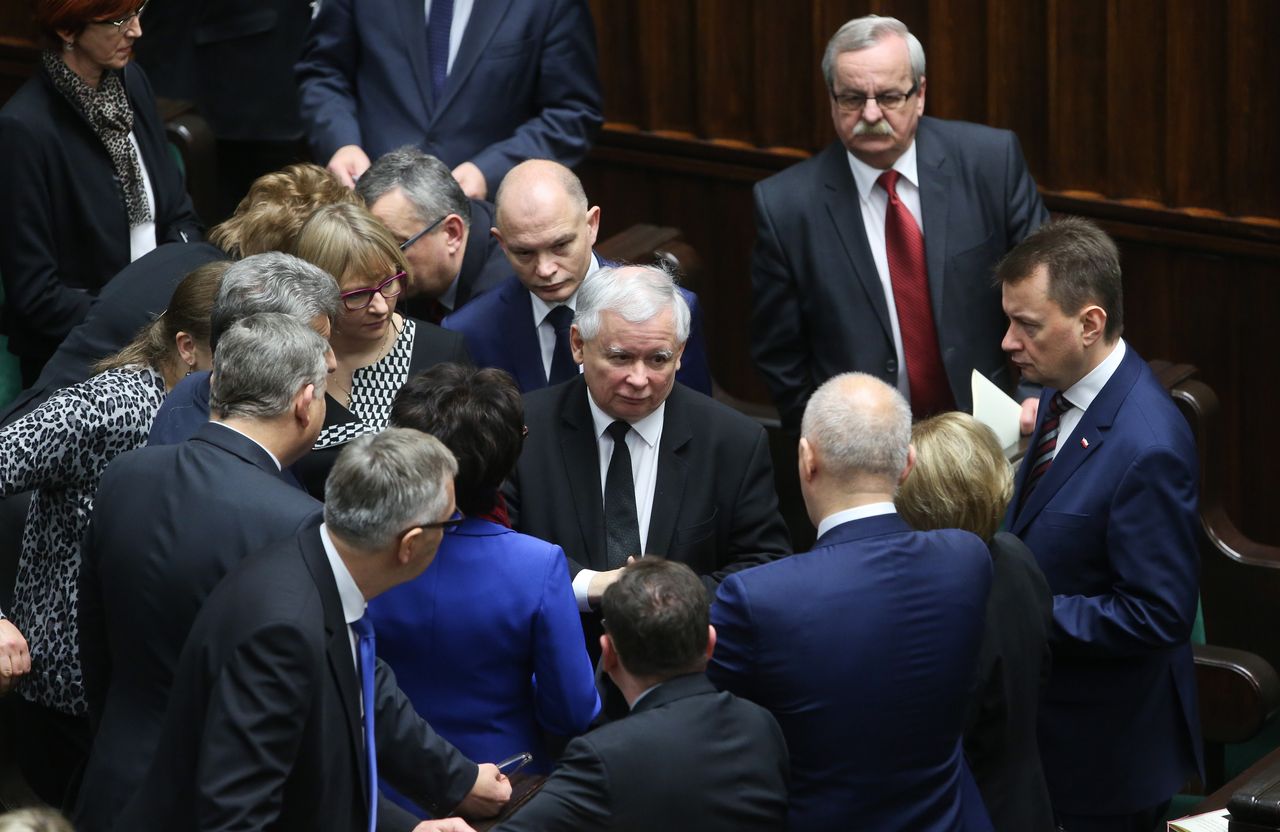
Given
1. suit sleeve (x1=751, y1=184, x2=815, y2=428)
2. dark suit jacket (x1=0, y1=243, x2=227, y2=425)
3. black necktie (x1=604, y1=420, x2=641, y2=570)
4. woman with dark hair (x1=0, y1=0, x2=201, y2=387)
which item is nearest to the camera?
black necktie (x1=604, y1=420, x2=641, y2=570)

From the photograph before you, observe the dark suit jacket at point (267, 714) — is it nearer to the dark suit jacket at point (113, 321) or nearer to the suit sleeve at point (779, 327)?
the dark suit jacket at point (113, 321)

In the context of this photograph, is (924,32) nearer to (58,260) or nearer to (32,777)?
(58,260)

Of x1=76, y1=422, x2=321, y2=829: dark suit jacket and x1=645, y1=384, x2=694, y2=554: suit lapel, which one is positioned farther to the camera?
x1=645, y1=384, x2=694, y2=554: suit lapel

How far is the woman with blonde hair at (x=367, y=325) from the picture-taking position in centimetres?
371

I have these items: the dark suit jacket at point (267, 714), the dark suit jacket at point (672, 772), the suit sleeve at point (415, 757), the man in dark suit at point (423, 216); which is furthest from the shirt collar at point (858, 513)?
the man in dark suit at point (423, 216)

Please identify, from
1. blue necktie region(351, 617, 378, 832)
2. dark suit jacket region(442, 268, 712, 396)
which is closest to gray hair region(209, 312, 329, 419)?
blue necktie region(351, 617, 378, 832)

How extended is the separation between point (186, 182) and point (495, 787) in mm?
3067

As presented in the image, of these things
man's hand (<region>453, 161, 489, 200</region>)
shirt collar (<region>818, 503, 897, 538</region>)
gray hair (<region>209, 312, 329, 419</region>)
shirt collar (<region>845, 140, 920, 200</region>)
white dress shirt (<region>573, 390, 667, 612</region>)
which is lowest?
white dress shirt (<region>573, 390, 667, 612</region>)

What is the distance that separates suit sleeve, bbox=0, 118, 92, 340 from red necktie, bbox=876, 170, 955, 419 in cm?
200

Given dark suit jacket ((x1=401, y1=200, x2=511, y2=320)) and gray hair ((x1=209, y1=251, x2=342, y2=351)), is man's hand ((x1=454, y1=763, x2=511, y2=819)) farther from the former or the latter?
dark suit jacket ((x1=401, y1=200, x2=511, y2=320))

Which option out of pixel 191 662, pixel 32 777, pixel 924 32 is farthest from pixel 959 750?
pixel 924 32

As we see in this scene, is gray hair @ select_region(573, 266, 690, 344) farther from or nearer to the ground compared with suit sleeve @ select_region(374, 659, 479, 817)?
farther from the ground

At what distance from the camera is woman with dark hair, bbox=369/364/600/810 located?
A: 293cm

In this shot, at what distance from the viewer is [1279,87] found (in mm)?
4895
